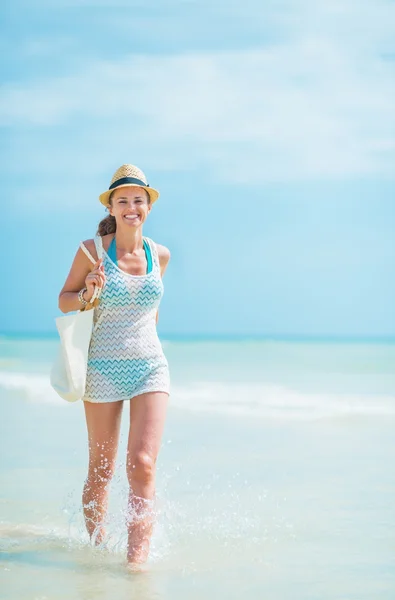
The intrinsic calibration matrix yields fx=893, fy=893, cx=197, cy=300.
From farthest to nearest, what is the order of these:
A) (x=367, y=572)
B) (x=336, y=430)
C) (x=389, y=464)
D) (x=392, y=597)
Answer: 1. (x=336, y=430)
2. (x=389, y=464)
3. (x=367, y=572)
4. (x=392, y=597)

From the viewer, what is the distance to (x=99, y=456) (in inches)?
178

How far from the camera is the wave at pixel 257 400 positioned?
11344 millimetres

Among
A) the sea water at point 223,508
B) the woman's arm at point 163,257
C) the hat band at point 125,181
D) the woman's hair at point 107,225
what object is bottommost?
the sea water at point 223,508

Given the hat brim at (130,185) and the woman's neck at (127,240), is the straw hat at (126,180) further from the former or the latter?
the woman's neck at (127,240)

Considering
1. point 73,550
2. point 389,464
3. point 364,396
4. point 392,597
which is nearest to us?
point 392,597

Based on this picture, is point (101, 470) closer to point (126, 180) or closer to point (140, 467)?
point (140, 467)

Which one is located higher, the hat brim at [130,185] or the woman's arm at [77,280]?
the hat brim at [130,185]

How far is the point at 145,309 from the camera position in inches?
178

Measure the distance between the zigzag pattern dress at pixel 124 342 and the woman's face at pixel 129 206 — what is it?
0.18 metres

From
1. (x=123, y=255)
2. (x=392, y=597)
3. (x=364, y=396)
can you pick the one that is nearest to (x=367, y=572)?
(x=392, y=597)

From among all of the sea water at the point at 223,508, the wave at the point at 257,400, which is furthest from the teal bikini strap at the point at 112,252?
the wave at the point at 257,400

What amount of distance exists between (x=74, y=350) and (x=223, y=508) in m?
1.87

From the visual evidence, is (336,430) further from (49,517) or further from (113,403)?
(113,403)

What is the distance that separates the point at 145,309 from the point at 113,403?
0.50 metres
